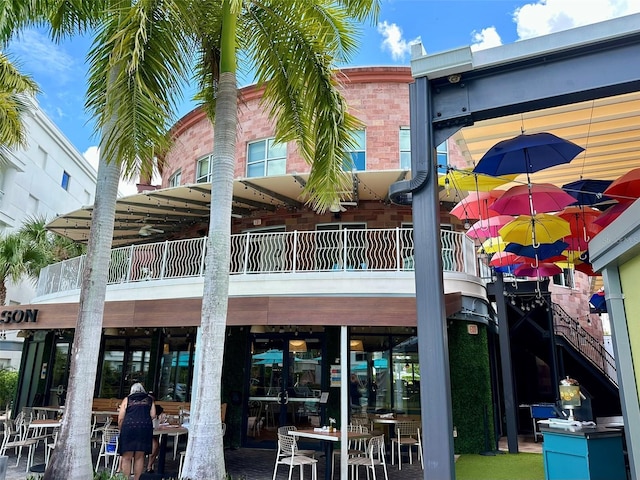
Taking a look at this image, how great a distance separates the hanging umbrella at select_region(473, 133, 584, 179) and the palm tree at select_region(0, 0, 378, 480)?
2.68m

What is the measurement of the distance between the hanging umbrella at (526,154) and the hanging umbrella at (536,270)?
17.6 ft

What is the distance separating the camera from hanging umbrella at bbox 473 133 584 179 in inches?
248

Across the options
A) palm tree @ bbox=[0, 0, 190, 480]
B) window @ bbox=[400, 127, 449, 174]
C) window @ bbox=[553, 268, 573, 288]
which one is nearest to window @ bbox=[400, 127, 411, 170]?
window @ bbox=[400, 127, 449, 174]

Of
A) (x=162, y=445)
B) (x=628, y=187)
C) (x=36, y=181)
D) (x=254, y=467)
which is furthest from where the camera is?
(x=36, y=181)

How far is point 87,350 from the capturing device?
7.16m

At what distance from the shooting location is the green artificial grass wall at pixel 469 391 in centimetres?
1134

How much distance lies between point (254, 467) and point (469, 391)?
5064 millimetres

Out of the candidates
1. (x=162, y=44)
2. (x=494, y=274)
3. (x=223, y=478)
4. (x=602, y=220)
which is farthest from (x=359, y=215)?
(x=223, y=478)

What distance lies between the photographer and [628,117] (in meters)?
6.88

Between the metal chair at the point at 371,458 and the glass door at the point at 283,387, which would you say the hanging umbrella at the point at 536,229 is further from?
the glass door at the point at 283,387

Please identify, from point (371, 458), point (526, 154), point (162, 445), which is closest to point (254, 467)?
point (162, 445)

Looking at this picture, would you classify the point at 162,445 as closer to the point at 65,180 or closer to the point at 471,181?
the point at 471,181

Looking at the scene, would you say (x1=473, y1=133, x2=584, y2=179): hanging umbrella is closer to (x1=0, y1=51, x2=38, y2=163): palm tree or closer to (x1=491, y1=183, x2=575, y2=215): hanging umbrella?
(x1=491, y1=183, x2=575, y2=215): hanging umbrella

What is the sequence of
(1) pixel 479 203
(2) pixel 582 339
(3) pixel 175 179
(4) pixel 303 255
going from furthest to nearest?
(3) pixel 175 179
(2) pixel 582 339
(4) pixel 303 255
(1) pixel 479 203
